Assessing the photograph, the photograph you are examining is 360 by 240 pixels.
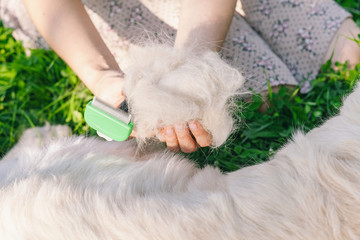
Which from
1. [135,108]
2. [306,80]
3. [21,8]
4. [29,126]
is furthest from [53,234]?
[21,8]

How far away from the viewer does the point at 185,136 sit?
2.90ft

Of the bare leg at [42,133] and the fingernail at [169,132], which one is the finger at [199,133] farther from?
the bare leg at [42,133]

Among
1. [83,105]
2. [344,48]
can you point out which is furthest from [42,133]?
[344,48]

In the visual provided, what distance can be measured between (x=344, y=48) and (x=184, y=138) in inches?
33.4

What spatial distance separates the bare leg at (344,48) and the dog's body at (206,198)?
65 cm

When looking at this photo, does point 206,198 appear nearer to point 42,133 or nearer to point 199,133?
point 199,133

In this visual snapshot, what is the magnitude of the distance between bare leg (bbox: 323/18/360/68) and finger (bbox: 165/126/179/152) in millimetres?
799

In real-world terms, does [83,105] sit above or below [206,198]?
below

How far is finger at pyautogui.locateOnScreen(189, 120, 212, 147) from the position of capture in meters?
0.85

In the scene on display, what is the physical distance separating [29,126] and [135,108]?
2.84 ft

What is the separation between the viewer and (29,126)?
1.52 m

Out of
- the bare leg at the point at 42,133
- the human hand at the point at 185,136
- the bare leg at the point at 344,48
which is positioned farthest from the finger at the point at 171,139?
the bare leg at the point at 344,48

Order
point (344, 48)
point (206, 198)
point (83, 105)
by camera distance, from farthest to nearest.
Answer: point (83, 105) → point (344, 48) → point (206, 198)

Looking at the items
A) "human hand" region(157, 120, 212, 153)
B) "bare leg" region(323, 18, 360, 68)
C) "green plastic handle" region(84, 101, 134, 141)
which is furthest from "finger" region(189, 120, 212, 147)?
"bare leg" region(323, 18, 360, 68)
